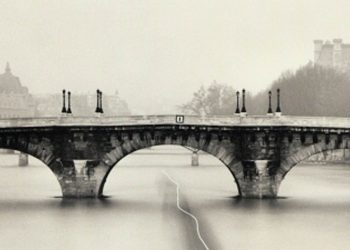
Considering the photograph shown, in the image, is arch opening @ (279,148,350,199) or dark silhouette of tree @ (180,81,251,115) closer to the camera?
arch opening @ (279,148,350,199)

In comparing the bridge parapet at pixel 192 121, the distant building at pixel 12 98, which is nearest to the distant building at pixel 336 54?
the bridge parapet at pixel 192 121

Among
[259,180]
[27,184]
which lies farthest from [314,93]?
[259,180]

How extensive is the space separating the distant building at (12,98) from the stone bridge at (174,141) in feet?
421

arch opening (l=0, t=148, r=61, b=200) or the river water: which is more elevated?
arch opening (l=0, t=148, r=61, b=200)

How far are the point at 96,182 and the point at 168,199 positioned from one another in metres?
6.88

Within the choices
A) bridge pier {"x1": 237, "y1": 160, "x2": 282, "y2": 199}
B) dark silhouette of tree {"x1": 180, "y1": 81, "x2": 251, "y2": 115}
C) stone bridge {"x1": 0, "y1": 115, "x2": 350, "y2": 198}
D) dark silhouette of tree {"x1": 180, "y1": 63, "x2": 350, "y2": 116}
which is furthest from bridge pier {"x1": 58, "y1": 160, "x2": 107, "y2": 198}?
dark silhouette of tree {"x1": 180, "y1": 81, "x2": 251, "y2": 115}

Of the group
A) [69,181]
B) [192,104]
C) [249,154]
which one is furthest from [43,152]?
[192,104]

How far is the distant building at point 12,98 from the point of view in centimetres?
17499

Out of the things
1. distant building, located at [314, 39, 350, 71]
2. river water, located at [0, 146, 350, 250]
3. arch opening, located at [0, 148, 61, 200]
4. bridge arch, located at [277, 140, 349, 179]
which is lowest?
river water, located at [0, 146, 350, 250]

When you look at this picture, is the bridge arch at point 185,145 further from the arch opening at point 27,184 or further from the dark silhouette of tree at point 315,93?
the dark silhouette of tree at point 315,93

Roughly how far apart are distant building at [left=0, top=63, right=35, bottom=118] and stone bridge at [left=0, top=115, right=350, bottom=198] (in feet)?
421

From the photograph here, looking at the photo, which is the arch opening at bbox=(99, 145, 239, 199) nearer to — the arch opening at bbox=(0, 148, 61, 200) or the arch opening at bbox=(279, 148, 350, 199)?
the arch opening at bbox=(0, 148, 61, 200)

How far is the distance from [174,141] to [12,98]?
134665mm

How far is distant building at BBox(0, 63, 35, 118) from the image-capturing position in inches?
6889
